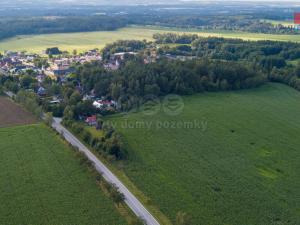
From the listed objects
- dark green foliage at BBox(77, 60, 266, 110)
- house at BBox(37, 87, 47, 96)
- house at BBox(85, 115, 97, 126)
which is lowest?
house at BBox(85, 115, 97, 126)

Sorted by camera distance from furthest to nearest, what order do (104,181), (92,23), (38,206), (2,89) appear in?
1. (92,23)
2. (2,89)
3. (104,181)
4. (38,206)

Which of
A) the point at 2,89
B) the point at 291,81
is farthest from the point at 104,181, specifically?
the point at 291,81

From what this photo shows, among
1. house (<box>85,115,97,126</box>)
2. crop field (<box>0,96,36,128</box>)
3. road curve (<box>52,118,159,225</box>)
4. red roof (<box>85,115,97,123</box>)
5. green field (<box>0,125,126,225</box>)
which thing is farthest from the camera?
crop field (<box>0,96,36,128</box>)

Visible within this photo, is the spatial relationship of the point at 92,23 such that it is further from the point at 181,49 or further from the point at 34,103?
the point at 34,103

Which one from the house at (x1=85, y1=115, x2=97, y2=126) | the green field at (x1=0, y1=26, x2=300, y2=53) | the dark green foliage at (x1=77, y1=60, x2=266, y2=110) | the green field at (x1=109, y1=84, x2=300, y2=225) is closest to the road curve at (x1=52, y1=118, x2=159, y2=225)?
the green field at (x1=109, y1=84, x2=300, y2=225)

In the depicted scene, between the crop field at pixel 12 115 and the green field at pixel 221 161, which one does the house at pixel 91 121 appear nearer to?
the green field at pixel 221 161

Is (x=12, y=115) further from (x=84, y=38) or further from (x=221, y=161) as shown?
(x=84, y=38)

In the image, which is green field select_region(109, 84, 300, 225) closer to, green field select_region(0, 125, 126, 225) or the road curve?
the road curve
